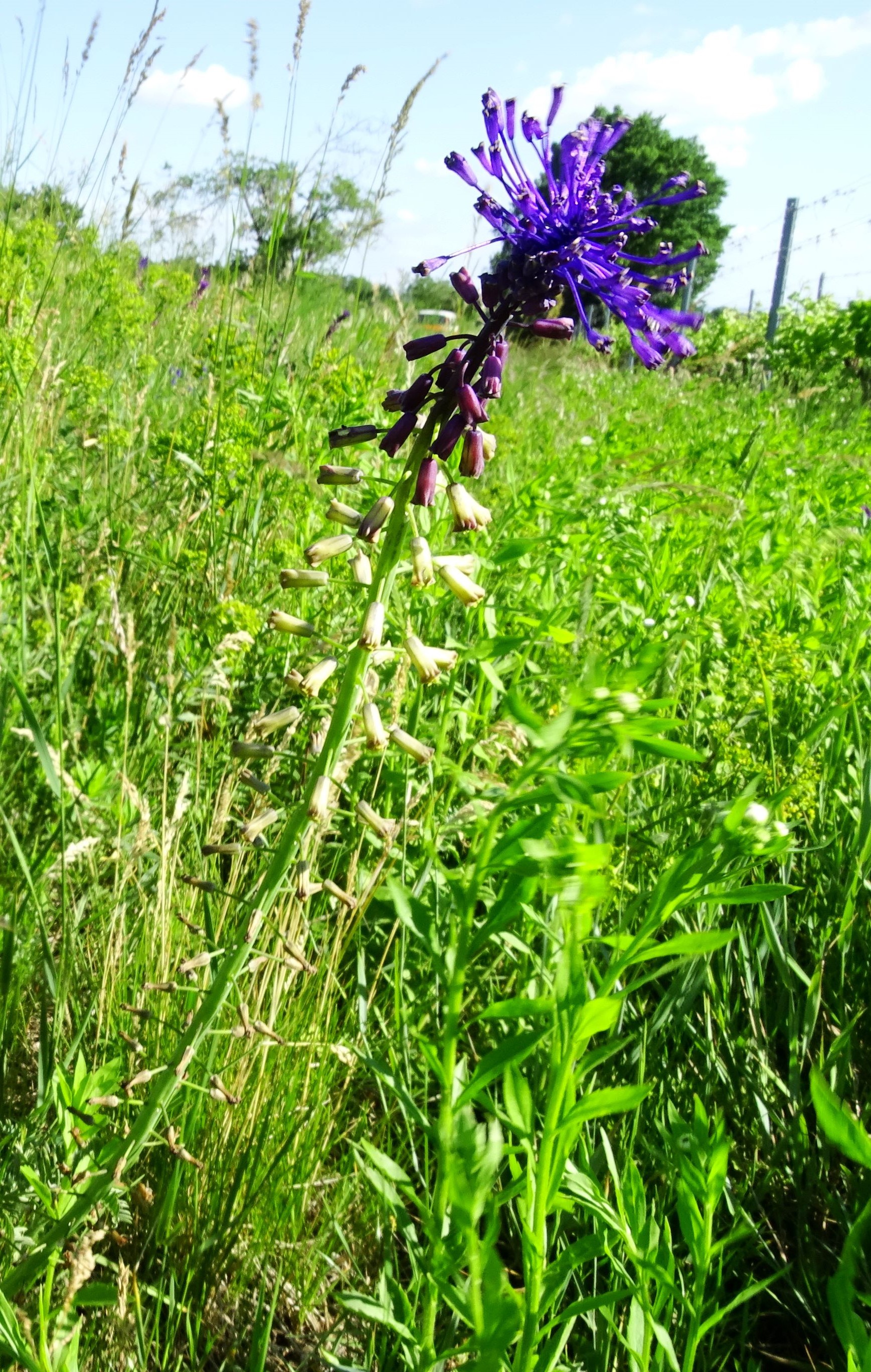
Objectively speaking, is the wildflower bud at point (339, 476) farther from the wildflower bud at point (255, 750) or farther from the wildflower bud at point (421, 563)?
the wildflower bud at point (255, 750)

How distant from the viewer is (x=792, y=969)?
184cm

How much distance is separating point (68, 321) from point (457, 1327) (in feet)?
14.2

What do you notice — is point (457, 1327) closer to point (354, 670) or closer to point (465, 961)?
point (465, 961)

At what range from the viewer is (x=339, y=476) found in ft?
5.02

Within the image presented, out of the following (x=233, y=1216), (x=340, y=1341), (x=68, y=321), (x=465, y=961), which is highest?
(x=68, y=321)

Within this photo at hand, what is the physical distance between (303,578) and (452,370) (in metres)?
0.36

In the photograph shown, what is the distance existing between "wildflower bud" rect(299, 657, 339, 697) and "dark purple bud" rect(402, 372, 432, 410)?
0.36m

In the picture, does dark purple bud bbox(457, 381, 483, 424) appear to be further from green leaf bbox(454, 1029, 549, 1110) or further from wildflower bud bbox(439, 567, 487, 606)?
green leaf bbox(454, 1029, 549, 1110)

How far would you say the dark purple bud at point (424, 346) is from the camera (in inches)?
55.7

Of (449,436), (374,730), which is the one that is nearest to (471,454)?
(449,436)

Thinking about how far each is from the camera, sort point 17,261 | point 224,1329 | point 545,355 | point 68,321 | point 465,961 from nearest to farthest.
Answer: point 465,961, point 224,1329, point 17,261, point 68,321, point 545,355

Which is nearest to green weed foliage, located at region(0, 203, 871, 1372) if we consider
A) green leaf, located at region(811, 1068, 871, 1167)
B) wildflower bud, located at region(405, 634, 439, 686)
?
green leaf, located at region(811, 1068, 871, 1167)

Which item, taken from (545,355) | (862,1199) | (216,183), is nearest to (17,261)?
(216,183)

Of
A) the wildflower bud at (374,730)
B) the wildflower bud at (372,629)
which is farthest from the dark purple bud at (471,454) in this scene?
the wildflower bud at (374,730)
